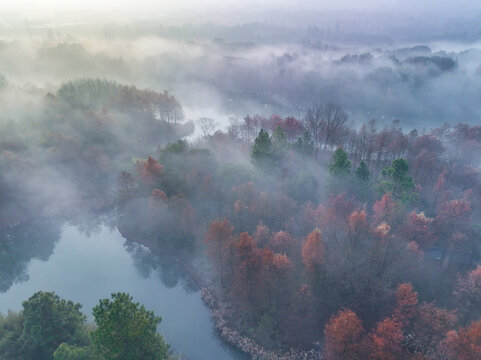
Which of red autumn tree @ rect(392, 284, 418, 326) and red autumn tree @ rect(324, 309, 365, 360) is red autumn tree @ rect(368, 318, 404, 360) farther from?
red autumn tree @ rect(392, 284, 418, 326)

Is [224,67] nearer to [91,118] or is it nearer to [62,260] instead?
[91,118]

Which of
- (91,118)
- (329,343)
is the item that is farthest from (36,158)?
(329,343)

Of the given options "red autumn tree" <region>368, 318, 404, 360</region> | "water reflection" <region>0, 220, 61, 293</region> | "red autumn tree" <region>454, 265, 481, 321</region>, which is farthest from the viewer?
"water reflection" <region>0, 220, 61, 293</region>

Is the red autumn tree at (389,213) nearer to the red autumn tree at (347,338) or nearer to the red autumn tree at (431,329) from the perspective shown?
the red autumn tree at (431,329)

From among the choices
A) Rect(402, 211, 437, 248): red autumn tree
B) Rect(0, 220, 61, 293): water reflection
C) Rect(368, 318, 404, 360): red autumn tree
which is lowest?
Rect(0, 220, 61, 293): water reflection

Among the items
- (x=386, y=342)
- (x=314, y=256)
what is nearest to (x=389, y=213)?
(x=314, y=256)

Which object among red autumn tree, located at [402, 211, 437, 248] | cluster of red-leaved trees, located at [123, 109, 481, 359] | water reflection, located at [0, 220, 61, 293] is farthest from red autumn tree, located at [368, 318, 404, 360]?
water reflection, located at [0, 220, 61, 293]

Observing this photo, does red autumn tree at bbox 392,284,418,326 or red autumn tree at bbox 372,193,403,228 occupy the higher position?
red autumn tree at bbox 372,193,403,228
